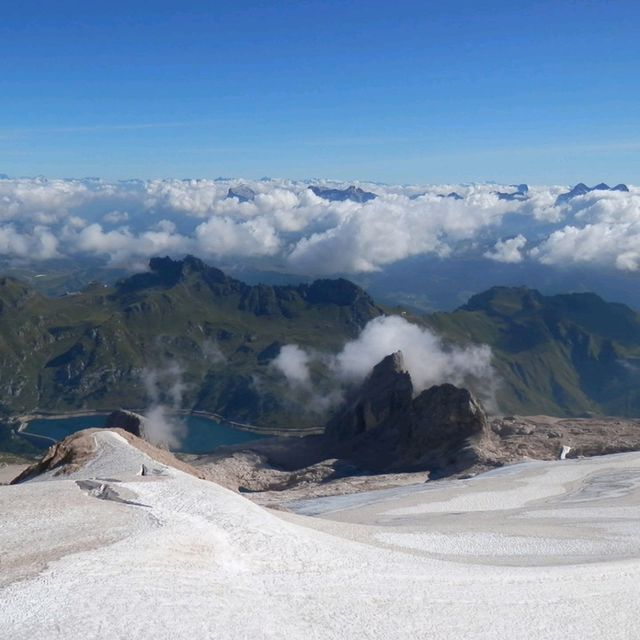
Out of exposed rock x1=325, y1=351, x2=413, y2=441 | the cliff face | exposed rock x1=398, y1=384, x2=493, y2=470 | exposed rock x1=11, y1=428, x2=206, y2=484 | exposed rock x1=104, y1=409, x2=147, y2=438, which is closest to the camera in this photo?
exposed rock x1=11, y1=428, x2=206, y2=484

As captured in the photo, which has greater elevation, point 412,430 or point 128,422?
point 412,430

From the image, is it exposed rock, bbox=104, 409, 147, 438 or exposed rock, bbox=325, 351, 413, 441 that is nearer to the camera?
exposed rock, bbox=104, 409, 147, 438

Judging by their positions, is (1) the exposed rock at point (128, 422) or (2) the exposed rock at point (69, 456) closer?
(2) the exposed rock at point (69, 456)

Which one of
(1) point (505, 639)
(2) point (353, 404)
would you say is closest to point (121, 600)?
(1) point (505, 639)

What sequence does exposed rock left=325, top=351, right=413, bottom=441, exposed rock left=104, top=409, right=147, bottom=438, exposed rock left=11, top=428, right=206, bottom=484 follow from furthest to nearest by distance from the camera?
exposed rock left=325, top=351, right=413, bottom=441
exposed rock left=104, top=409, right=147, bottom=438
exposed rock left=11, top=428, right=206, bottom=484

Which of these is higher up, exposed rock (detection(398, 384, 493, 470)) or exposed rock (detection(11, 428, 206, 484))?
exposed rock (detection(11, 428, 206, 484))

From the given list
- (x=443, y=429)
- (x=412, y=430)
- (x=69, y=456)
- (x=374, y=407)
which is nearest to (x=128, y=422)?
(x=374, y=407)

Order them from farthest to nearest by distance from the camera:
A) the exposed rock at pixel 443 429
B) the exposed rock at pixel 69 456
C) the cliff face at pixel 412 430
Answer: the exposed rock at pixel 443 429 < the cliff face at pixel 412 430 < the exposed rock at pixel 69 456

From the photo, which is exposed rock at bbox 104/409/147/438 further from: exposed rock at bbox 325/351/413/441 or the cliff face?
exposed rock at bbox 325/351/413/441

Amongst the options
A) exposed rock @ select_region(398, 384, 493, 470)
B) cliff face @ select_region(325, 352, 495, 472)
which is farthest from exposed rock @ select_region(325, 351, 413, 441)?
exposed rock @ select_region(398, 384, 493, 470)

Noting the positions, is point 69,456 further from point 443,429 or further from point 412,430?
point 412,430

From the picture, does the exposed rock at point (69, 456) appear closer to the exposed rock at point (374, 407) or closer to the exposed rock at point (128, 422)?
the exposed rock at point (128, 422)

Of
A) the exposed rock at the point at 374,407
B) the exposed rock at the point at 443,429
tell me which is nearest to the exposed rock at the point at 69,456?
the exposed rock at the point at 443,429
